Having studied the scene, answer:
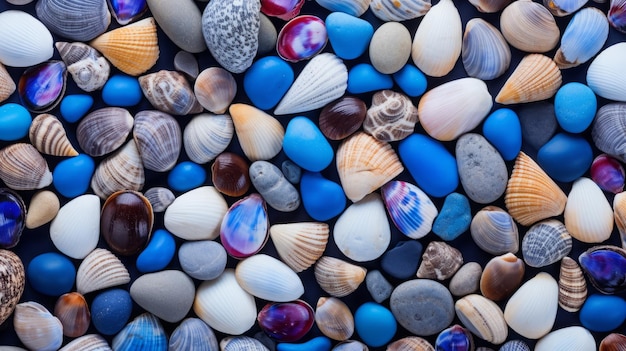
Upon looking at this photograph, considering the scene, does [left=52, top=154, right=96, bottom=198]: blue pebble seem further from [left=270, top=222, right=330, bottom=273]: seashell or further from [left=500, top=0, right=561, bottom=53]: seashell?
[left=500, top=0, right=561, bottom=53]: seashell

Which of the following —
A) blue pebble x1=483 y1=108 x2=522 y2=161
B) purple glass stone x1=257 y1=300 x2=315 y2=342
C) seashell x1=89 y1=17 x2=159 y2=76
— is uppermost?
seashell x1=89 y1=17 x2=159 y2=76

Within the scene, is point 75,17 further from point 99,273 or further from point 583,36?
point 583,36

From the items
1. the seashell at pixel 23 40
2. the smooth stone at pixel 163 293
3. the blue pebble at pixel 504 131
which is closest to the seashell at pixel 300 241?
the smooth stone at pixel 163 293

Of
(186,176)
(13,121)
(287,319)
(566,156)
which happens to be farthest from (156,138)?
(566,156)

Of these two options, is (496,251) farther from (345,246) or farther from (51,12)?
(51,12)

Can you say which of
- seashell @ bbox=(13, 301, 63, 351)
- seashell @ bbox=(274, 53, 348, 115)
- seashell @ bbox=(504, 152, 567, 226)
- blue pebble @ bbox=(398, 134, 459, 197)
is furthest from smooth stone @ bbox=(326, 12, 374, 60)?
seashell @ bbox=(13, 301, 63, 351)

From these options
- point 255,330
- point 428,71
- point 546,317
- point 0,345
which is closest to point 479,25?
point 428,71
